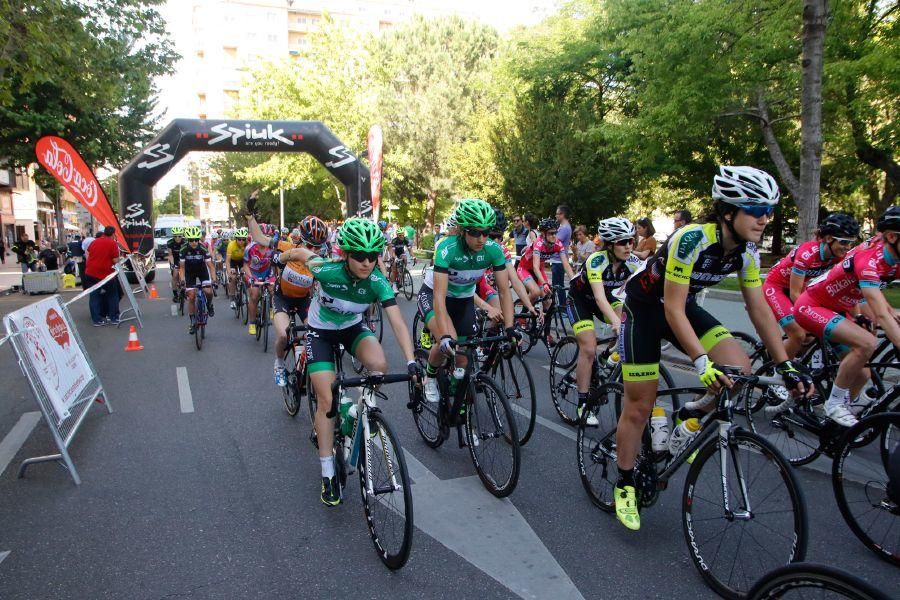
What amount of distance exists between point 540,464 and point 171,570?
8.73ft

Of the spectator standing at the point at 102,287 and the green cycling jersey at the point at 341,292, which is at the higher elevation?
the green cycling jersey at the point at 341,292

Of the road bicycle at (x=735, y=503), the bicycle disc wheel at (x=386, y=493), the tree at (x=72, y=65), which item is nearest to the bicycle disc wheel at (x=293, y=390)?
the bicycle disc wheel at (x=386, y=493)

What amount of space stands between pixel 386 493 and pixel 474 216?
88.4 inches

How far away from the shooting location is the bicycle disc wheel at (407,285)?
16.4 m

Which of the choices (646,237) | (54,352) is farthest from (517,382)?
(646,237)

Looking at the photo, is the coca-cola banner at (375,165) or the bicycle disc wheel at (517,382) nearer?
the bicycle disc wheel at (517,382)

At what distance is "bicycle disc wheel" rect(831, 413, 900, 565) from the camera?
11.4 ft

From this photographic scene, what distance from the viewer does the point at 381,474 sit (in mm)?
3590

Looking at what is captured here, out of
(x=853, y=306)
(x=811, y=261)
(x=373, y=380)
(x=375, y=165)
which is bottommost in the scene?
(x=373, y=380)

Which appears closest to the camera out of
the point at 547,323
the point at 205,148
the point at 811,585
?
the point at 811,585

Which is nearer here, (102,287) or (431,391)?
(431,391)

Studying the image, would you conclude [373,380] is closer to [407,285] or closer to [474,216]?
[474,216]

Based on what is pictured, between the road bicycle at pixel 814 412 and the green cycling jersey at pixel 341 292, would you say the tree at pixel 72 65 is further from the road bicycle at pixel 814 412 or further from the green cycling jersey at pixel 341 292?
the road bicycle at pixel 814 412

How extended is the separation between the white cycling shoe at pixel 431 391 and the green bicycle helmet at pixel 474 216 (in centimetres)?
136
